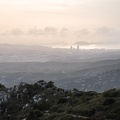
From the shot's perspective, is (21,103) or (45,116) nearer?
(45,116)

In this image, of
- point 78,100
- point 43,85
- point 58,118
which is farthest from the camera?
point 43,85

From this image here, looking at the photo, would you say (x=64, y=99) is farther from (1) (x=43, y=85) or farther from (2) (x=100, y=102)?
(1) (x=43, y=85)

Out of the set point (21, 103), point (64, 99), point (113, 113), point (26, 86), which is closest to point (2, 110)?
point (21, 103)

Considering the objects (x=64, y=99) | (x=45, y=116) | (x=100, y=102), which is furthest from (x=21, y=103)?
(x=100, y=102)

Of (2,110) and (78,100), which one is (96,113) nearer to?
(78,100)

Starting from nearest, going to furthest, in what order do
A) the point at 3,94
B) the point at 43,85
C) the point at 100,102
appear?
the point at 100,102 < the point at 3,94 < the point at 43,85

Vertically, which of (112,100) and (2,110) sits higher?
(112,100)
